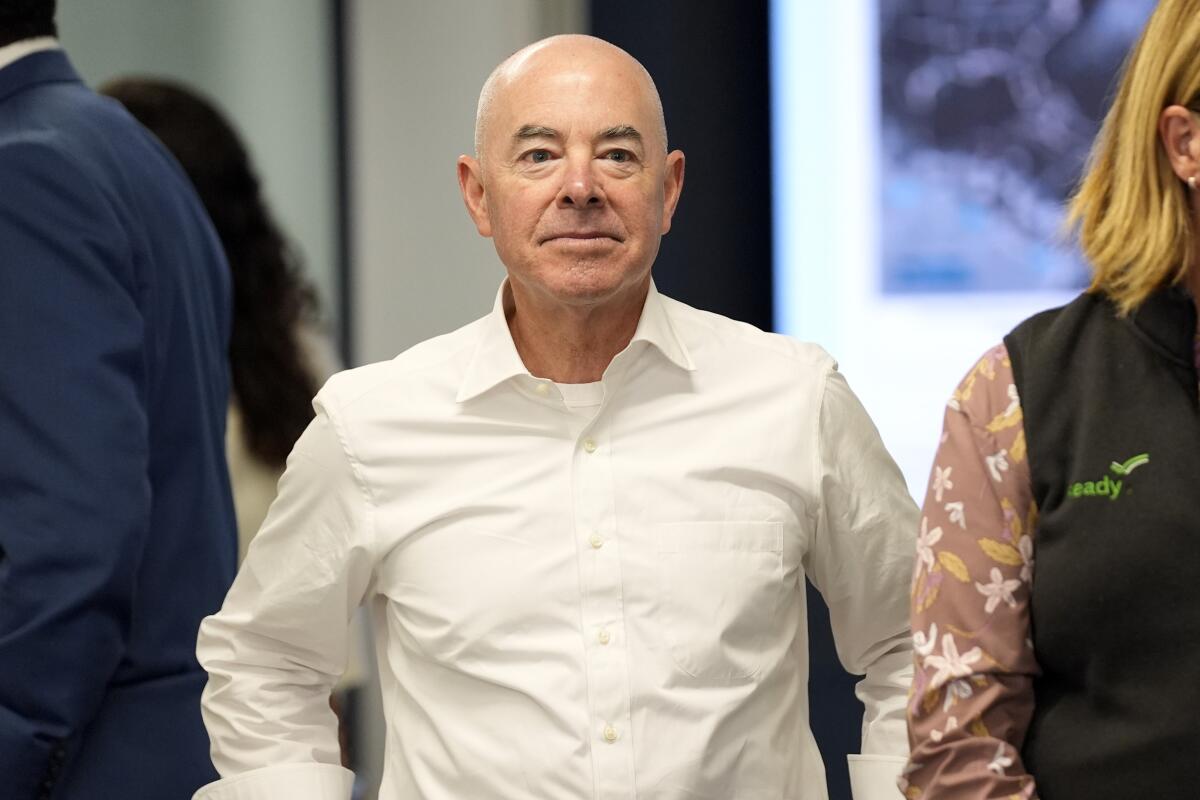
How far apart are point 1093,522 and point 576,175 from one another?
656 millimetres

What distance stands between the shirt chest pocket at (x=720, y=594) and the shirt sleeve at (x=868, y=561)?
85 mm

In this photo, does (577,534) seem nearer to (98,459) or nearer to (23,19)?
(98,459)

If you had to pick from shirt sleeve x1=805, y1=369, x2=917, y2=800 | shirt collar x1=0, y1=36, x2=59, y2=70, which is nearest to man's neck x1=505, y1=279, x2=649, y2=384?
shirt sleeve x1=805, y1=369, x2=917, y2=800

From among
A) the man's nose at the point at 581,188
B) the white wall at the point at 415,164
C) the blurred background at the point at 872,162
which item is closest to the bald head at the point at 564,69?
the man's nose at the point at 581,188

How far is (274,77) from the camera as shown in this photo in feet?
15.2

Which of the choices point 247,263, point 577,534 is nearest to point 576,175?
point 577,534

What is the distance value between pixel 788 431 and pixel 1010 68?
5.88ft

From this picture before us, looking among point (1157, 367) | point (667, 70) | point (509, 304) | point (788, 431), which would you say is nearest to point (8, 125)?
point (509, 304)

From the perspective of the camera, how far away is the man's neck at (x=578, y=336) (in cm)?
200

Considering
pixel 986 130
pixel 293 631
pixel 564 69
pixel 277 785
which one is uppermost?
pixel 564 69

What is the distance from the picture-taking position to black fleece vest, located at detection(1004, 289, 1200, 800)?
5.23 feet

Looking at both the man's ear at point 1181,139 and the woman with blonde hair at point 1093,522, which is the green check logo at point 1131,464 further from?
the man's ear at point 1181,139

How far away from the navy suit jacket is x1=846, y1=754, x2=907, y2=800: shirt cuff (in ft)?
2.74

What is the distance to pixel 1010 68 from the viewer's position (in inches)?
138
